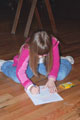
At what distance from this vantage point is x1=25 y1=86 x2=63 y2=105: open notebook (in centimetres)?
117

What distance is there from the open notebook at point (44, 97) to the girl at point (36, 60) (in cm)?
3

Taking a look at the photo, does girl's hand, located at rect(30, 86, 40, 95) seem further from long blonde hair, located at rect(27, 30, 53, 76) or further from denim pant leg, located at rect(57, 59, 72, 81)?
denim pant leg, located at rect(57, 59, 72, 81)

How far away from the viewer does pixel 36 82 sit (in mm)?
1438

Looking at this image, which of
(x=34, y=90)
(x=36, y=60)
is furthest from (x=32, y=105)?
(x=36, y=60)

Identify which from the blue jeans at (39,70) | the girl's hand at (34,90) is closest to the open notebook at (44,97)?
the girl's hand at (34,90)

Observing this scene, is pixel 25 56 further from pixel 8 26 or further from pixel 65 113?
pixel 8 26

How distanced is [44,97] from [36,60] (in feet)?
0.78

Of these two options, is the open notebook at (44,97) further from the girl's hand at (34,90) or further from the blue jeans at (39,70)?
the blue jeans at (39,70)

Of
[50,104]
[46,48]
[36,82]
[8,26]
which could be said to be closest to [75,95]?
[50,104]

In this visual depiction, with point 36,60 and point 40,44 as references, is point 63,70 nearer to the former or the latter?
point 36,60

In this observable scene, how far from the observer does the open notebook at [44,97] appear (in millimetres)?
1173

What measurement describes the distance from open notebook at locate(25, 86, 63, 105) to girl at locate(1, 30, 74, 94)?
27mm

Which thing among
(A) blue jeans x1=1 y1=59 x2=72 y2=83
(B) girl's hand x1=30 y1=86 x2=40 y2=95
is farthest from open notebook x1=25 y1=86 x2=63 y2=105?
(A) blue jeans x1=1 y1=59 x2=72 y2=83

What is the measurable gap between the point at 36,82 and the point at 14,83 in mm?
162
